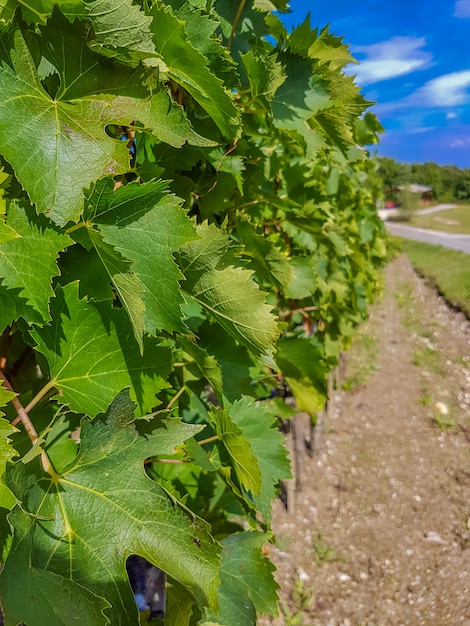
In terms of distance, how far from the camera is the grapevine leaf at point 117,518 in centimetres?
76

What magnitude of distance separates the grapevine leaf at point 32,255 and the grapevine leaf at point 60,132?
6 cm

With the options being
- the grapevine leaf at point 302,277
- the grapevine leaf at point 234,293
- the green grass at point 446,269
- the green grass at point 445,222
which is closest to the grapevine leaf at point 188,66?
the grapevine leaf at point 234,293

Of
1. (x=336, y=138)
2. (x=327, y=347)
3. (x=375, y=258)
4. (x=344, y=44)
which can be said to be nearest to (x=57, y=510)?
(x=336, y=138)

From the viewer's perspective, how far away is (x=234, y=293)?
1052 mm

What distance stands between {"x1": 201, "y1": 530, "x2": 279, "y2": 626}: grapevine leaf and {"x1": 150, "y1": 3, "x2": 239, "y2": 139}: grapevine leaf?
0.94 m

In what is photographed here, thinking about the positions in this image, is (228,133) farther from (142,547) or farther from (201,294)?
(142,547)

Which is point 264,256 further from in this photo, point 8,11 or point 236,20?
point 8,11

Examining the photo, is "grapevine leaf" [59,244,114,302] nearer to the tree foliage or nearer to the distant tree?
the tree foliage

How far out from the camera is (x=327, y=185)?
368 cm

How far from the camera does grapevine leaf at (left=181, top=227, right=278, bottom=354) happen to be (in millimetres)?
1040

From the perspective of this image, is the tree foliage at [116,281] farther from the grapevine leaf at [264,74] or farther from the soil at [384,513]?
the soil at [384,513]

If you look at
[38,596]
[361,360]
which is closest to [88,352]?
[38,596]

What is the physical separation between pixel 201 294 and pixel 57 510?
48 centimetres

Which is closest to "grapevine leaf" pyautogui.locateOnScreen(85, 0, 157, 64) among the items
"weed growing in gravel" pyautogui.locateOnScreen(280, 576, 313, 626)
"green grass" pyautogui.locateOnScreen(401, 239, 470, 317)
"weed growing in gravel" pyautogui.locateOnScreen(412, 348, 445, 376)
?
"weed growing in gravel" pyautogui.locateOnScreen(280, 576, 313, 626)
